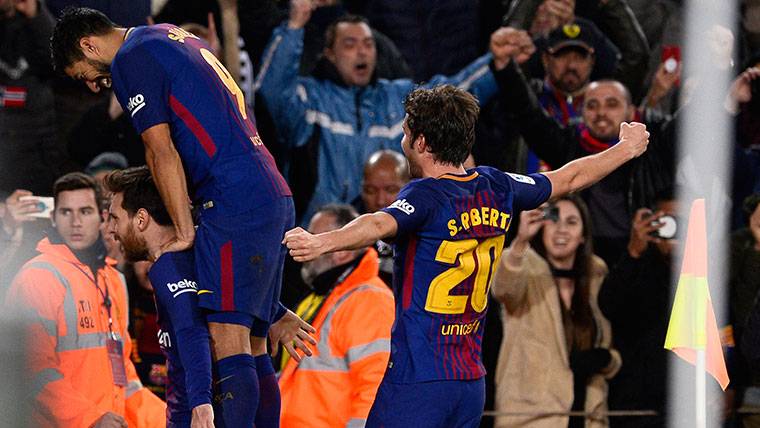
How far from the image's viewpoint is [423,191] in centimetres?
461

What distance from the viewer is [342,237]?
433 cm

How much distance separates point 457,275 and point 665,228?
3.18 m

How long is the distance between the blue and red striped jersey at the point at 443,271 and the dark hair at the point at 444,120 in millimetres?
100

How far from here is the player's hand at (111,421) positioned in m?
5.96

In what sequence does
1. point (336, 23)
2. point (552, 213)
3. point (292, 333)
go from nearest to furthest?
point (292, 333), point (552, 213), point (336, 23)

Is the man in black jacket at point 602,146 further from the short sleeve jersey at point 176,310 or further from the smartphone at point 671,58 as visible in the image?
the short sleeve jersey at point 176,310

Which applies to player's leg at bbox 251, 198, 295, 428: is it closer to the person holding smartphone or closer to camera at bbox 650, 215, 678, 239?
the person holding smartphone

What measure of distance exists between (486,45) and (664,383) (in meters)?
2.92

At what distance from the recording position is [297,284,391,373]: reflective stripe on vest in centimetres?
626

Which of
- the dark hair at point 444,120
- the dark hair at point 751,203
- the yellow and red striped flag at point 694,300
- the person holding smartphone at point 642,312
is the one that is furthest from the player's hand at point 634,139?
the dark hair at point 751,203

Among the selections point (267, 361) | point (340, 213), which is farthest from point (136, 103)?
point (340, 213)

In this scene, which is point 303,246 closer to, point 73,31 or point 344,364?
point 73,31

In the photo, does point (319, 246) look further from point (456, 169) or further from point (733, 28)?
point (733, 28)

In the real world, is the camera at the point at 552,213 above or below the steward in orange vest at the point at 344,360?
above
